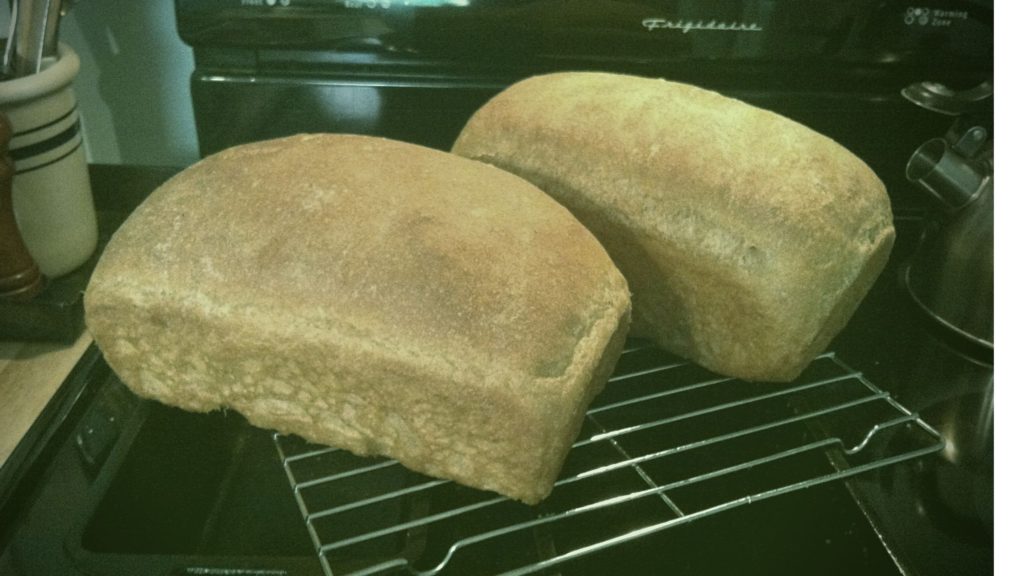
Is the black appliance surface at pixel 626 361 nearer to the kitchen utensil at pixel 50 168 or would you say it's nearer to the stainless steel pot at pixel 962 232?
the stainless steel pot at pixel 962 232

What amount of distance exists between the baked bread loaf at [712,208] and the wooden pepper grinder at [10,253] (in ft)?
1.64

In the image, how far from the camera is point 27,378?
2.88ft

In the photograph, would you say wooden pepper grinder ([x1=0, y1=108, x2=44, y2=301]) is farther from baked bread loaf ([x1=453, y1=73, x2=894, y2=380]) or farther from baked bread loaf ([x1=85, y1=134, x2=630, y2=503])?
baked bread loaf ([x1=453, y1=73, x2=894, y2=380])

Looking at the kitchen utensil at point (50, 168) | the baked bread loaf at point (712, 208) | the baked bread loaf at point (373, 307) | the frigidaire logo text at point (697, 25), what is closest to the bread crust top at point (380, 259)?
the baked bread loaf at point (373, 307)

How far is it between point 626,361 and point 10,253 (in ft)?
2.25

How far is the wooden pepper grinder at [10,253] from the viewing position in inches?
33.5

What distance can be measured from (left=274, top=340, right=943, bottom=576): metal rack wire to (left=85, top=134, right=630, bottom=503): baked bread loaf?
35mm

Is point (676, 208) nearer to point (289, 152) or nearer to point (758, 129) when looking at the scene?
point (758, 129)

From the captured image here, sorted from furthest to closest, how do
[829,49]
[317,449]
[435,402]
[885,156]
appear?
[885,156] < [829,49] < [317,449] < [435,402]

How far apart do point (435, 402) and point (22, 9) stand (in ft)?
2.14

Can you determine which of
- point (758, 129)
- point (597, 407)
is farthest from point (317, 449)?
point (758, 129)

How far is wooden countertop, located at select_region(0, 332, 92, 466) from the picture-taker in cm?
81

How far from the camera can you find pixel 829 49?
110 cm

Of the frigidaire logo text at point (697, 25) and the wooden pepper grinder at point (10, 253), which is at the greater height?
the frigidaire logo text at point (697, 25)
